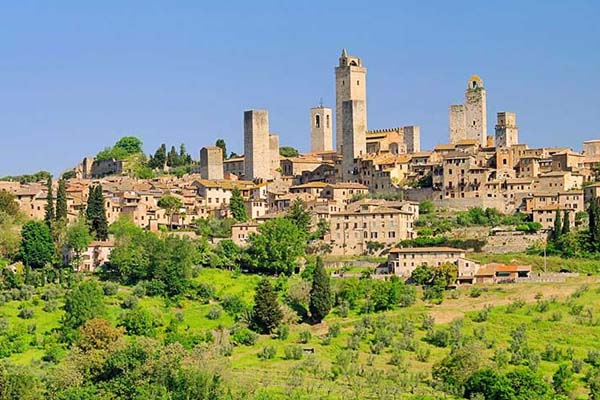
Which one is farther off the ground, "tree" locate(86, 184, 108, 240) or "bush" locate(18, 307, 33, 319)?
"tree" locate(86, 184, 108, 240)

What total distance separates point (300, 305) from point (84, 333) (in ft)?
33.6

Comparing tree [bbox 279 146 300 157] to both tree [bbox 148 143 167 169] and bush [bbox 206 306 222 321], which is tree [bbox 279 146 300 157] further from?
bush [bbox 206 306 222 321]

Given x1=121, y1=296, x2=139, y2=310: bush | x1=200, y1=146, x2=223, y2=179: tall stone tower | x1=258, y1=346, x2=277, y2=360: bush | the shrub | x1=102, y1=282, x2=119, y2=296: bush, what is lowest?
x1=258, y1=346, x2=277, y2=360: bush

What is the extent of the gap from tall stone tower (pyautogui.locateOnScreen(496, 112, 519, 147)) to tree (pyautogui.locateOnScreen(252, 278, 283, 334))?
28.2 metres

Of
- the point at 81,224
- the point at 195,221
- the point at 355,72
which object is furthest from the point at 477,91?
the point at 81,224

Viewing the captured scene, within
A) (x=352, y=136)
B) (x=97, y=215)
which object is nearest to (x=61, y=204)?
(x=97, y=215)

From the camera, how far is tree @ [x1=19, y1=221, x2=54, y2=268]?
2437 inches

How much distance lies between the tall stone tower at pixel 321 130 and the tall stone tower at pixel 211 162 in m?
9.89

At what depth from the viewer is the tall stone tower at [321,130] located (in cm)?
9038

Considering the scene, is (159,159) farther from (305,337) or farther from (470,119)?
(305,337)

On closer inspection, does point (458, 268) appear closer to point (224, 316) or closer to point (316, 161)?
point (224, 316)

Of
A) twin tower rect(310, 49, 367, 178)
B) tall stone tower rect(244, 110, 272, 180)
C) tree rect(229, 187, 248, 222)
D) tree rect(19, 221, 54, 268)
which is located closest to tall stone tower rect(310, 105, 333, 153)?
twin tower rect(310, 49, 367, 178)

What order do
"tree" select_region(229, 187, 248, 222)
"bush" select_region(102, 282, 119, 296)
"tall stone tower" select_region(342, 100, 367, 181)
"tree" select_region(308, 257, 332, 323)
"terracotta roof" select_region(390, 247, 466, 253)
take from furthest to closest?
"tall stone tower" select_region(342, 100, 367, 181)
"tree" select_region(229, 187, 248, 222)
"terracotta roof" select_region(390, 247, 466, 253)
"bush" select_region(102, 282, 119, 296)
"tree" select_region(308, 257, 332, 323)

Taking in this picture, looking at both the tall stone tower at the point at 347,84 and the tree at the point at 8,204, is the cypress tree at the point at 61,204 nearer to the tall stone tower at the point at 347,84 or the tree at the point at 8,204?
the tree at the point at 8,204
